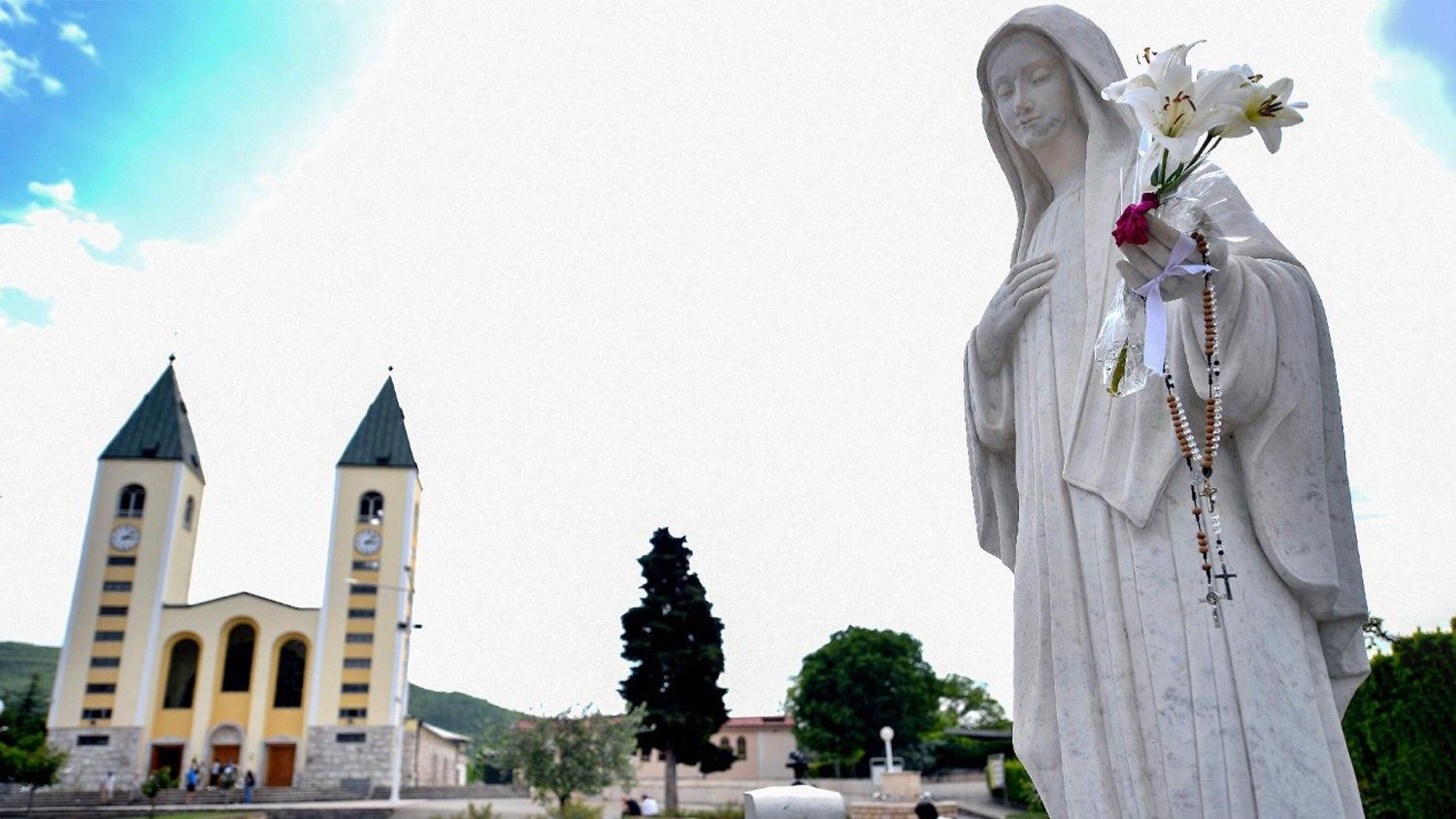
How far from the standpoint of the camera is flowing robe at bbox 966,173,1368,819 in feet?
7.77

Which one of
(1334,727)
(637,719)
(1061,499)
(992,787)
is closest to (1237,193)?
(1061,499)

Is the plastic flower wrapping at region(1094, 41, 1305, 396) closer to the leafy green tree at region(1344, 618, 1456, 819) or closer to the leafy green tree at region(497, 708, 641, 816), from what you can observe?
the leafy green tree at region(1344, 618, 1456, 819)

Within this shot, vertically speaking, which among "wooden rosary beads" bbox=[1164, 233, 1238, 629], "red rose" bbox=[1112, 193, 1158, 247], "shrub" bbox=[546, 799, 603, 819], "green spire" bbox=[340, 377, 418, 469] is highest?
"green spire" bbox=[340, 377, 418, 469]

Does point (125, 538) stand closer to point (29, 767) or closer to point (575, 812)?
point (29, 767)

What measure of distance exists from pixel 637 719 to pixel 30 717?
49225mm

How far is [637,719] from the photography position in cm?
3641

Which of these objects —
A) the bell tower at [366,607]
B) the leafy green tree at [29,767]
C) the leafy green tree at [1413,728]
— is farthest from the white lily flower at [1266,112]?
the bell tower at [366,607]

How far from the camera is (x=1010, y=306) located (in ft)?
10.5

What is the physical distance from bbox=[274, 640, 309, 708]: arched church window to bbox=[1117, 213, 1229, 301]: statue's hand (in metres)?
59.9

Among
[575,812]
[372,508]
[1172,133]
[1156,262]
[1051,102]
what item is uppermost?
[372,508]

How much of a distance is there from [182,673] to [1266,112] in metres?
65.5

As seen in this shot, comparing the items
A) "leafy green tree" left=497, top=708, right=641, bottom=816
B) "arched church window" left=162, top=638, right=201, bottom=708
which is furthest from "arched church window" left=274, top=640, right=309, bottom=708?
"leafy green tree" left=497, top=708, right=641, bottom=816

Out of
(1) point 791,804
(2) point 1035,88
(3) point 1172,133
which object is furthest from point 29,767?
(3) point 1172,133

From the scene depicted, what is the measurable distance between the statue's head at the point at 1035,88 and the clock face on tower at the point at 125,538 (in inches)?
2462
